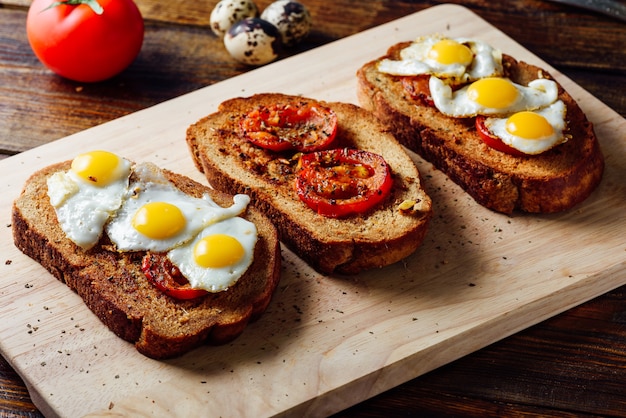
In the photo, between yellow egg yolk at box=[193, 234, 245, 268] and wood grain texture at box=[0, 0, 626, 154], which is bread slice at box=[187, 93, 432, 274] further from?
wood grain texture at box=[0, 0, 626, 154]

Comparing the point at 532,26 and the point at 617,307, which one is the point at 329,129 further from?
the point at 532,26

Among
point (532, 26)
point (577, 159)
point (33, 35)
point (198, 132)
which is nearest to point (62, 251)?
point (198, 132)

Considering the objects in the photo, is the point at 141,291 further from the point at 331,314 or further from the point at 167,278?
the point at 331,314

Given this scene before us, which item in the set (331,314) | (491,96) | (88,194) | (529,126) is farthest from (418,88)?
(88,194)

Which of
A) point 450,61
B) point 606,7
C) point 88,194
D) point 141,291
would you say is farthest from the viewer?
point 606,7

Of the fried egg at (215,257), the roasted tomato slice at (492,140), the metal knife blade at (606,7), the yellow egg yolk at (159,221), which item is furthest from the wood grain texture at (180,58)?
the fried egg at (215,257)

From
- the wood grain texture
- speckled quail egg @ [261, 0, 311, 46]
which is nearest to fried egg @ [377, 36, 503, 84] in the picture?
speckled quail egg @ [261, 0, 311, 46]
